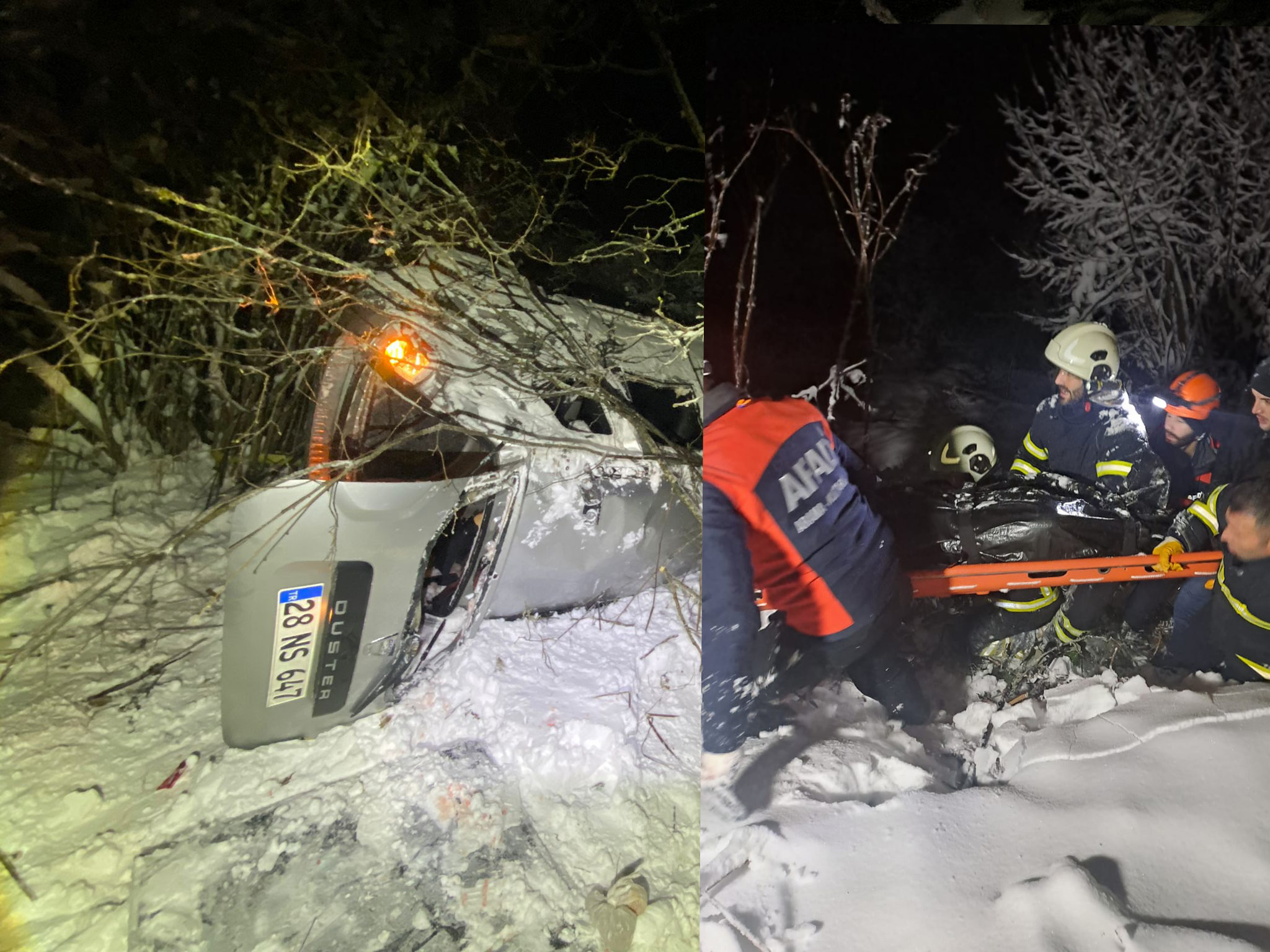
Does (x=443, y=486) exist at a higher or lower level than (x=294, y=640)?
higher

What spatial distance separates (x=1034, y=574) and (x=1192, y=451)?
587mm

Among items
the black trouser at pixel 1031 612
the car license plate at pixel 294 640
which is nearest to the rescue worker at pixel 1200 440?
the black trouser at pixel 1031 612

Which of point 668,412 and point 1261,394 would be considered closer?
point 1261,394

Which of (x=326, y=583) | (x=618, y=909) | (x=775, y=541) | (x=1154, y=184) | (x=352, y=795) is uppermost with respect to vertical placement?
(x=1154, y=184)

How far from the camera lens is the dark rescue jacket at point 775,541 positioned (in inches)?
65.3

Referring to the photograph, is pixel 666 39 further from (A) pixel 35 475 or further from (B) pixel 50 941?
(A) pixel 35 475

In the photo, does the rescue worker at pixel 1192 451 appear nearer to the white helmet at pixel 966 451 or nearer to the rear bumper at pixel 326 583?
the white helmet at pixel 966 451

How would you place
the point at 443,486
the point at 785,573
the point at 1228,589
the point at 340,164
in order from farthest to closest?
the point at 340,164
the point at 443,486
the point at 1228,589
the point at 785,573

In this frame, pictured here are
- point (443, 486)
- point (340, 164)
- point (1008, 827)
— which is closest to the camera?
point (1008, 827)

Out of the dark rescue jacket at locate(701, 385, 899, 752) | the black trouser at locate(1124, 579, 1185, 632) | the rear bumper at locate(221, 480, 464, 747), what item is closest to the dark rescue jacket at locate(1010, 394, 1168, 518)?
the black trouser at locate(1124, 579, 1185, 632)

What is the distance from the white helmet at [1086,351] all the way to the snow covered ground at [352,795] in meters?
1.58

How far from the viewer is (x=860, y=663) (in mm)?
1755

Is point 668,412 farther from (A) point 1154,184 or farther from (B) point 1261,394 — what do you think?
(B) point 1261,394

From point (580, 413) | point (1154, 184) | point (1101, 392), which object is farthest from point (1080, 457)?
point (580, 413)
